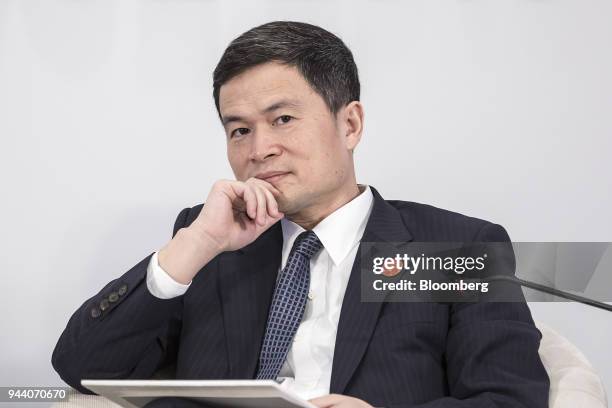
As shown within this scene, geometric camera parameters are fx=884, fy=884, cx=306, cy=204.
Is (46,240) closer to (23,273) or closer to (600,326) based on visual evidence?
(23,273)

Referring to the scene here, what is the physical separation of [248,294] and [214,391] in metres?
0.71

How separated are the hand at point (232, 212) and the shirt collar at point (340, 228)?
0.12 m

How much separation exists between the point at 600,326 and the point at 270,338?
140 centimetres

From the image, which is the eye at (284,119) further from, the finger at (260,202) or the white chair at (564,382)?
the white chair at (564,382)

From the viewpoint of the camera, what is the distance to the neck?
2.35m

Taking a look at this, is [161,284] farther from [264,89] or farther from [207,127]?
[207,127]

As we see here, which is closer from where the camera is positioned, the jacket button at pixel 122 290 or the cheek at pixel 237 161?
the jacket button at pixel 122 290

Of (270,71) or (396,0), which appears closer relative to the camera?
(270,71)

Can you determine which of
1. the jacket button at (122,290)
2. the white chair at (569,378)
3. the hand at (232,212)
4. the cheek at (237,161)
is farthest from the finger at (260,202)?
the white chair at (569,378)

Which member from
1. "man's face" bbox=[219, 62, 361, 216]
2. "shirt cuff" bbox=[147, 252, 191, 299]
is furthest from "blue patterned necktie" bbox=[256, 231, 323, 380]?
"shirt cuff" bbox=[147, 252, 191, 299]

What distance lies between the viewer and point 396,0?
301 centimetres

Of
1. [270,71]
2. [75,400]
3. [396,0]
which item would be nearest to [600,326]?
[396,0]

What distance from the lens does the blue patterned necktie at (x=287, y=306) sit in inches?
84.8

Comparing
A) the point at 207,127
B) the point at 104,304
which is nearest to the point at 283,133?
the point at 104,304
